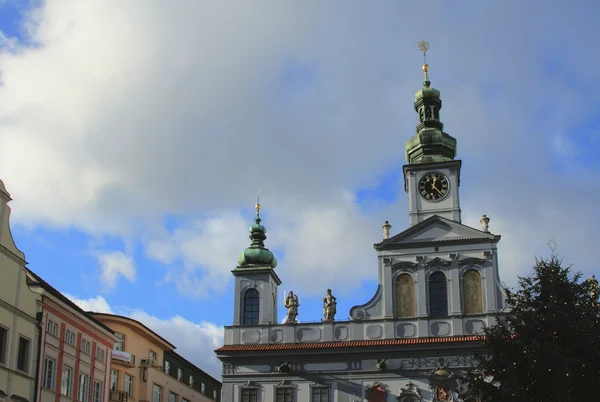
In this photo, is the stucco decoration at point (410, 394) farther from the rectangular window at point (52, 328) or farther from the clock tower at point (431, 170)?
the rectangular window at point (52, 328)

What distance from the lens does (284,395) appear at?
43.9m

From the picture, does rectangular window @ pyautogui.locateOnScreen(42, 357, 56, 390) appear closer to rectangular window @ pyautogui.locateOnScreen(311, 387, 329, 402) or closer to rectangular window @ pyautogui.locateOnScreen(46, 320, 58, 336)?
rectangular window @ pyautogui.locateOnScreen(46, 320, 58, 336)

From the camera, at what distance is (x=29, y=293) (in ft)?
122

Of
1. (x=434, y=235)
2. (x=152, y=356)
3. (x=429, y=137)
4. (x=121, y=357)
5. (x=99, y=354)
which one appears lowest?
(x=99, y=354)

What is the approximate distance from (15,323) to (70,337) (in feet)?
19.6

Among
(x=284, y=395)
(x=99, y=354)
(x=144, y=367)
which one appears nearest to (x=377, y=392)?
(x=284, y=395)

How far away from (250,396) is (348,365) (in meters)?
5.29

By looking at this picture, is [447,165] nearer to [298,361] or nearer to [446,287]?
[446,287]

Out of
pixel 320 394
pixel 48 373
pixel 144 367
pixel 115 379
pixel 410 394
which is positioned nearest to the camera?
pixel 48 373

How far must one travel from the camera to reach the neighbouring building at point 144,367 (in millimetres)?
52562

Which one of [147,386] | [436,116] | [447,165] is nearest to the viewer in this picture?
[447,165]

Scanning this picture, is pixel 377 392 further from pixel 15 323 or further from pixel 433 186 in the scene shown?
pixel 15 323

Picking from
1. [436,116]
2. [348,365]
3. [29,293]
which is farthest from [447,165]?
[29,293]

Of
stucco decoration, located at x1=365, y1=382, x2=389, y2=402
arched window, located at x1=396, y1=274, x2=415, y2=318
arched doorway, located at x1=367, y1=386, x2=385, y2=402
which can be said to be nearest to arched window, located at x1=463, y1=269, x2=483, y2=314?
arched window, located at x1=396, y1=274, x2=415, y2=318
